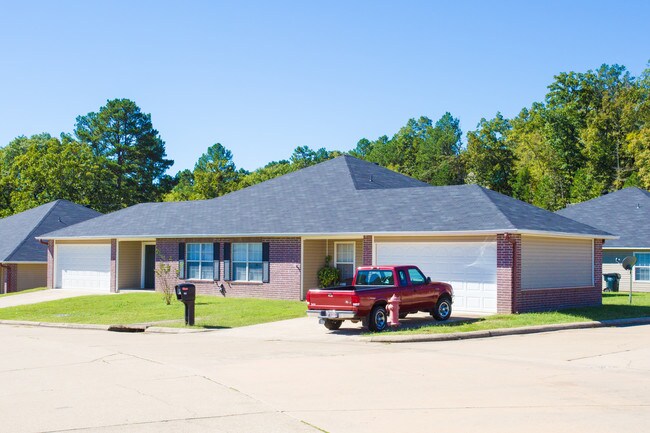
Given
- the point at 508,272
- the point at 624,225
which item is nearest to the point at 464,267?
the point at 508,272

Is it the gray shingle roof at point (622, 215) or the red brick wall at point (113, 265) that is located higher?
the gray shingle roof at point (622, 215)

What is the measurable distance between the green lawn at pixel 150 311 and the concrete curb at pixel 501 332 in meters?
5.77

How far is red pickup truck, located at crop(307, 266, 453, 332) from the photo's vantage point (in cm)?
1917

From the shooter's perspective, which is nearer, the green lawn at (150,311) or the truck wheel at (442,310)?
the truck wheel at (442,310)

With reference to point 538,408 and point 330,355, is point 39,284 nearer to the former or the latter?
point 330,355

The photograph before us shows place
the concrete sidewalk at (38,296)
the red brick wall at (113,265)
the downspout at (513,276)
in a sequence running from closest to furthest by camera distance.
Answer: the downspout at (513,276)
the concrete sidewalk at (38,296)
the red brick wall at (113,265)

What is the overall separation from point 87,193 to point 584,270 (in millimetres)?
49173

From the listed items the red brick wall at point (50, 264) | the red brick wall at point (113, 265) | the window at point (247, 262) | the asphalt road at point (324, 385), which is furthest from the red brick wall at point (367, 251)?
the red brick wall at point (50, 264)

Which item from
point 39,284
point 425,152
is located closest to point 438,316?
point 39,284

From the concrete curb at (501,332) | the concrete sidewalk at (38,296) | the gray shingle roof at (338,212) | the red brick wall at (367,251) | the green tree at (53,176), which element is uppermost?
the green tree at (53,176)

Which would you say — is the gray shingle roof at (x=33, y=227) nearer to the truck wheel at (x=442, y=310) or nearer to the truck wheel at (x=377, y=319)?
the truck wheel at (x=442, y=310)

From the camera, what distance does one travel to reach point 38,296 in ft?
116

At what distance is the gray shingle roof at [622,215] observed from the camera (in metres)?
37.0

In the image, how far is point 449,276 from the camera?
25.3 meters
